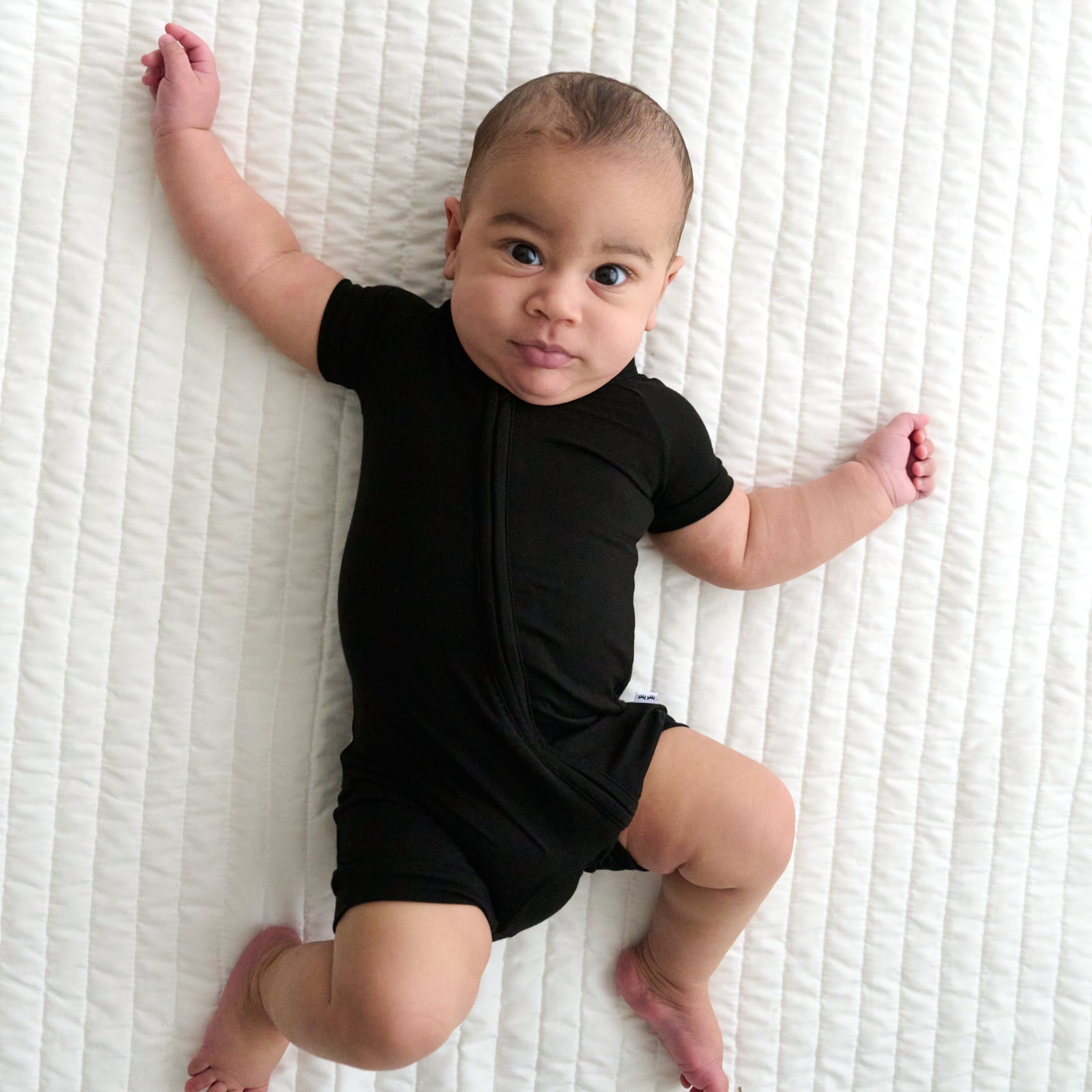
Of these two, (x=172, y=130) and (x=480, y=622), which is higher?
(x=172, y=130)

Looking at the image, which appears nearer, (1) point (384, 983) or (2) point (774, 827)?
(1) point (384, 983)

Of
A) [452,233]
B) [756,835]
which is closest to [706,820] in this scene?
[756,835]

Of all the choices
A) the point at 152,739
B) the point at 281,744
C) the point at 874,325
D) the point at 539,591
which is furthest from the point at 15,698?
the point at 874,325

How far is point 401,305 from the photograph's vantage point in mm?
876

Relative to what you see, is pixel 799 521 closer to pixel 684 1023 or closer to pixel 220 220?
pixel 684 1023

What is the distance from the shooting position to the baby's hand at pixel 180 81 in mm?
870

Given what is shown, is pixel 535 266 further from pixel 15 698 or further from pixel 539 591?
pixel 15 698

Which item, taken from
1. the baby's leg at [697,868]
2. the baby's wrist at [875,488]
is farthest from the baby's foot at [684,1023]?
the baby's wrist at [875,488]

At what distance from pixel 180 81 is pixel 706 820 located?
0.80 m

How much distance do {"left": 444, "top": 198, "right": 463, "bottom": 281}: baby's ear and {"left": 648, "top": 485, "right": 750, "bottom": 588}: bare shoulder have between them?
31 cm

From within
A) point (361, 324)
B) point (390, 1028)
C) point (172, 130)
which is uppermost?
point (172, 130)

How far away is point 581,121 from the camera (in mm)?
791

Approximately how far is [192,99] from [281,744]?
0.59 m

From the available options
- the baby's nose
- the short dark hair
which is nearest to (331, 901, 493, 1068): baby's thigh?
the baby's nose
